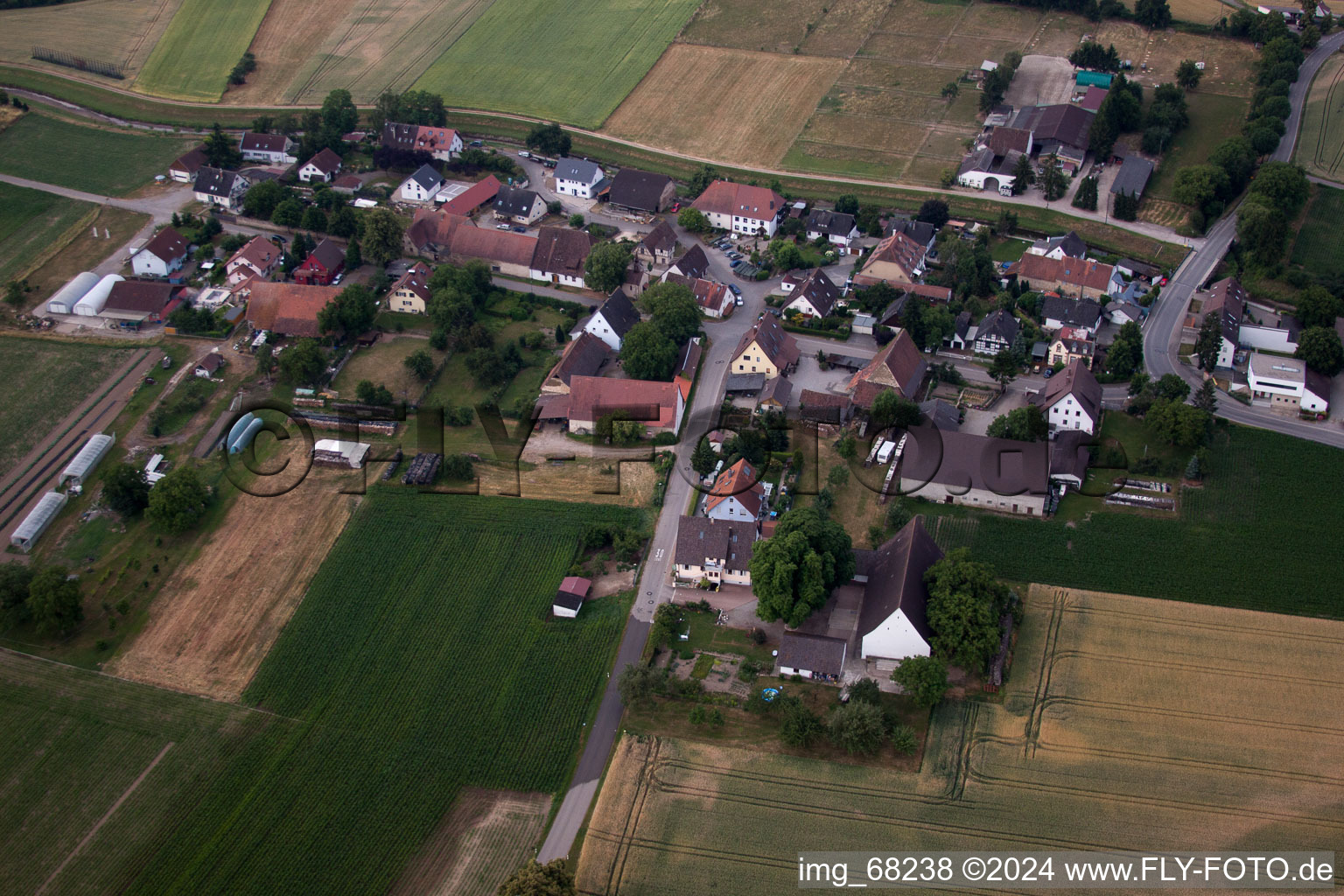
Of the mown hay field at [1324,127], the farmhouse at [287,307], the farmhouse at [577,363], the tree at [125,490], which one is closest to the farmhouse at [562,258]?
the farmhouse at [577,363]

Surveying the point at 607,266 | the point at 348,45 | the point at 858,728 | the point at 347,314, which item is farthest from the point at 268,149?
the point at 858,728

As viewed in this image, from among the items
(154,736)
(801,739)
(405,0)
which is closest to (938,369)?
(801,739)

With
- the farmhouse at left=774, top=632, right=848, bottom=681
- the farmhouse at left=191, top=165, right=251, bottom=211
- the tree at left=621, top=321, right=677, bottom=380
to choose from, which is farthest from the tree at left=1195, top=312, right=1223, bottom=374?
the farmhouse at left=191, top=165, right=251, bottom=211

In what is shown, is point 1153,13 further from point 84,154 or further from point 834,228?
point 84,154

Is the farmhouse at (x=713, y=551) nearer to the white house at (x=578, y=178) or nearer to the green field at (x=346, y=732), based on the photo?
the green field at (x=346, y=732)

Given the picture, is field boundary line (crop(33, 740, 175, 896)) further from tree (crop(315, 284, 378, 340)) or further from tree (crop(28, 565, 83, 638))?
tree (crop(315, 284, 378, 340))
